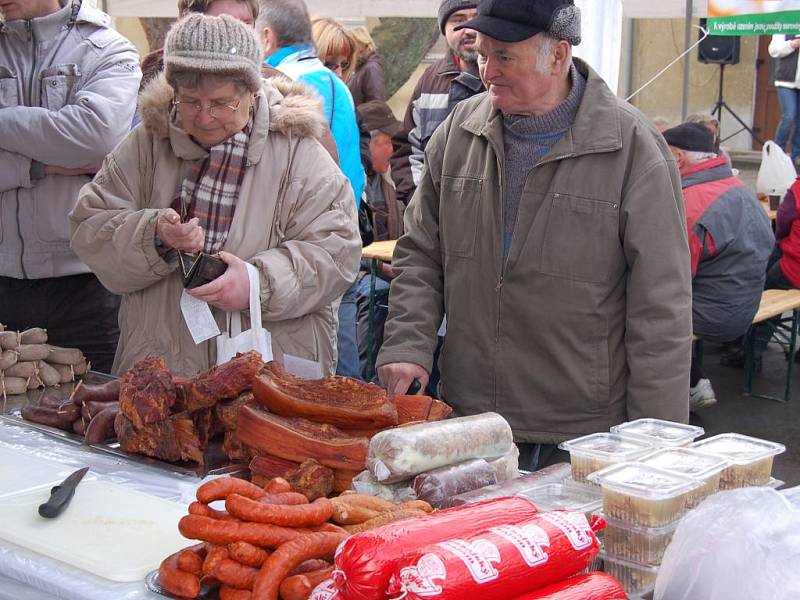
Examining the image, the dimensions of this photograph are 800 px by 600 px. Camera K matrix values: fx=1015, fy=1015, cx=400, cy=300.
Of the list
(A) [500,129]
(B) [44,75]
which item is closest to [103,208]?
(B) [44,75]

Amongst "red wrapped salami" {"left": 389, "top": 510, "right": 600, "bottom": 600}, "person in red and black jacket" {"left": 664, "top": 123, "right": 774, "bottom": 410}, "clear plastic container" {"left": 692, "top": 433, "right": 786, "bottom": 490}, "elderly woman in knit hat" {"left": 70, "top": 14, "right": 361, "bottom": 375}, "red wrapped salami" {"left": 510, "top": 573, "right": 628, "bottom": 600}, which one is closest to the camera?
"red wrapped salami" {"left": 389, "top": 510, "right": 600, "bottom": 600}

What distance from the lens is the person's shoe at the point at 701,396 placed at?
6852mm

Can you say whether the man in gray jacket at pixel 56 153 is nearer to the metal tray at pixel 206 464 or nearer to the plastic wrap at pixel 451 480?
the metal tray at pixel 206 464

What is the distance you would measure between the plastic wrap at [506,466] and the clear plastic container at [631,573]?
482 millimetres

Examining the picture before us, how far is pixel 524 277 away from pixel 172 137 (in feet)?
4.33

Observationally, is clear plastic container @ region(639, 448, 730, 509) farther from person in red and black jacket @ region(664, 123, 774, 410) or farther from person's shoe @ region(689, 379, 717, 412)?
person's shoe @ region(689, 379, 717, 412)

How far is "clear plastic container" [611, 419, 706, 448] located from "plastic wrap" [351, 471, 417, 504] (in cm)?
49

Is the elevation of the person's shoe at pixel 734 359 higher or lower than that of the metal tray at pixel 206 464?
lower

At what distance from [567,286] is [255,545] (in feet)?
5.62

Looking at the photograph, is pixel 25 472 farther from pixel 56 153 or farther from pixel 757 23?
pixel 757 23

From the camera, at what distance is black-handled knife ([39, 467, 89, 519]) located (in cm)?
232

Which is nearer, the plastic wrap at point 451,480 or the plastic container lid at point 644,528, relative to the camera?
the plastic container lid at point 644,528

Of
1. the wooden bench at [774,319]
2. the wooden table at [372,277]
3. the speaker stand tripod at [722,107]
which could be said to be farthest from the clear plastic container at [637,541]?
the speaker stand tripod at [722,107]

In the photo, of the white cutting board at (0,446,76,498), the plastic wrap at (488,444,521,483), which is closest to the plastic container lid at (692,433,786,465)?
the plastic wrap at (488,444,521,483)
